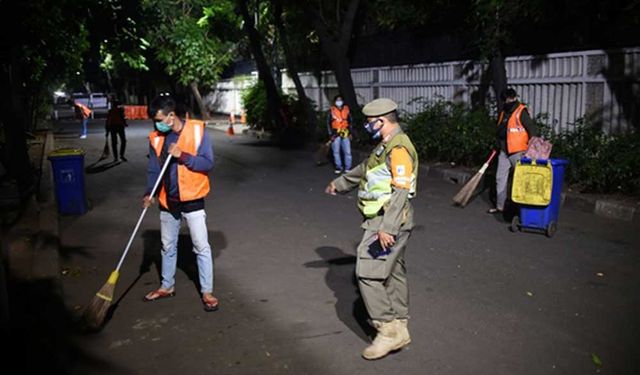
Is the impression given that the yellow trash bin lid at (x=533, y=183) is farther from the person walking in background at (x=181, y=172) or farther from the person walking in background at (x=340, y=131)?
the person walking in background at (x=340, y=131)

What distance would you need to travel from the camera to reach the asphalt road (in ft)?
14.9

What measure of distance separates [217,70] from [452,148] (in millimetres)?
22975

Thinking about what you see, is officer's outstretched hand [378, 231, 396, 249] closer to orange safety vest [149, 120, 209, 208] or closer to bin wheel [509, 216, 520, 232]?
orange safety vest [149, 120, 209, 208]

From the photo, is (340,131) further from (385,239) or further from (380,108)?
(385,239)

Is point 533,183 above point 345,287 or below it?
above

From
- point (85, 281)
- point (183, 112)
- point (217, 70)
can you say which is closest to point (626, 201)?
point (183, 112)

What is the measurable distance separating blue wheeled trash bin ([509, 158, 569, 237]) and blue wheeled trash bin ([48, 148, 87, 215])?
244 inches

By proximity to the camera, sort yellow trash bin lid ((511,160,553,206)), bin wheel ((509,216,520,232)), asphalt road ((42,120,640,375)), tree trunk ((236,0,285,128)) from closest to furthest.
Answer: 1. asphalt road ((42,120,640,375))
2. yellow trash bin lid ((511,160,553,206))
3. bin wheel ((509,216,520,232))
4. tree trunk ((236,0,285,128))

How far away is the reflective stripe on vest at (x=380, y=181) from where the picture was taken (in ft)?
14.5

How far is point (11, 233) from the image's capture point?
835 centimetres

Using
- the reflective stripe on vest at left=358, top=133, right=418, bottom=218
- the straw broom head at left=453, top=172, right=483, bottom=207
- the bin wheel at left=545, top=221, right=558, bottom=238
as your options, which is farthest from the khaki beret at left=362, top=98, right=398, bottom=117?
the straw broom head at left=453, top=172, right=483, bottom=207

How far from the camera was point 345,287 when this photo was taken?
6090mm

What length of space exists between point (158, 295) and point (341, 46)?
1338 centimetres

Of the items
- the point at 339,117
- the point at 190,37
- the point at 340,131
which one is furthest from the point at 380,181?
the point at 190,37
